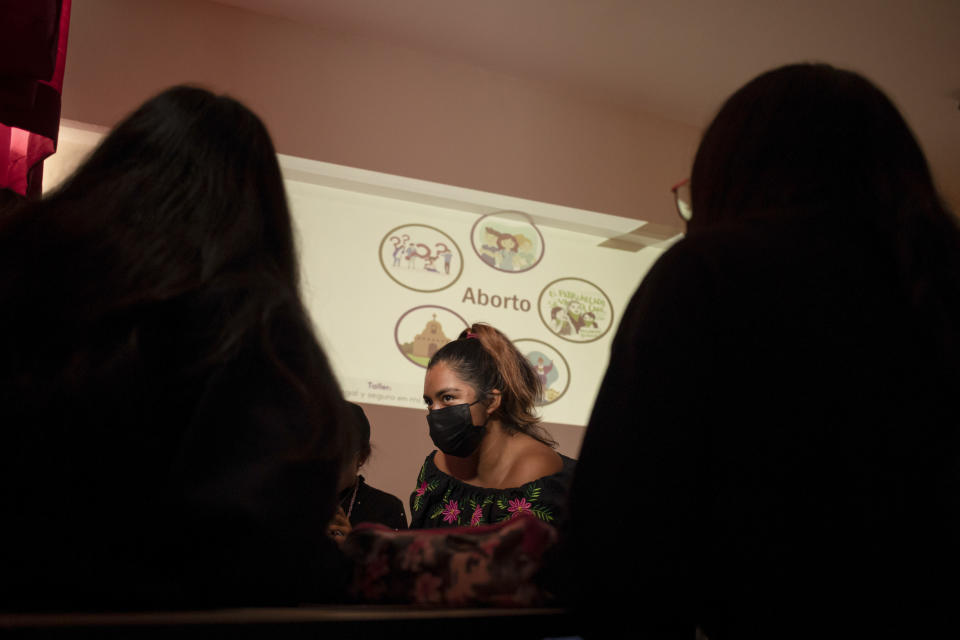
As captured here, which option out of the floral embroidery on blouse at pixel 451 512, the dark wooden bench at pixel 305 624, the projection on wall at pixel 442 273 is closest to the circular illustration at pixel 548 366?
the projection on wall at pixel 442 273

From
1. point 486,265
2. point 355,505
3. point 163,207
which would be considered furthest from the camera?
point 486,265

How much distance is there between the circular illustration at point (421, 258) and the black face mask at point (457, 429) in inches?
40.0

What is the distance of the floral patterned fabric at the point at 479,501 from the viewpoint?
212 cm

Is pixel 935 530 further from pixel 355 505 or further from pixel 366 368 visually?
pixel 366 368

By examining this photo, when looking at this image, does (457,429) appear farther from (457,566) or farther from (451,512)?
(457,566)

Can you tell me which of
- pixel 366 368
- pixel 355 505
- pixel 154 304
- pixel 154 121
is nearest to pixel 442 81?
pixel 366 368

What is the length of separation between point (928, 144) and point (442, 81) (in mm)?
2916

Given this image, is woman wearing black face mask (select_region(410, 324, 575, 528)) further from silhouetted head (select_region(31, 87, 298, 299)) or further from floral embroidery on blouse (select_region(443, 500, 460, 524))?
silhouetted head (select_region(31, 87, 298, 299))

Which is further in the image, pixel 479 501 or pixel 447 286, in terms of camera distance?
pixel 447 286

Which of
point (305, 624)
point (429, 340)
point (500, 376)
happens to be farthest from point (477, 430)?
point (305, 624)

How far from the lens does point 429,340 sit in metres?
3.36

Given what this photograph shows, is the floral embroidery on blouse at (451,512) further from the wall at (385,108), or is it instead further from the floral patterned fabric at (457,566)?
the floral patterned fabric at (457,566)

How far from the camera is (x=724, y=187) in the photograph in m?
0.96

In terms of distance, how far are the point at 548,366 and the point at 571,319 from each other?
0.90 ft
